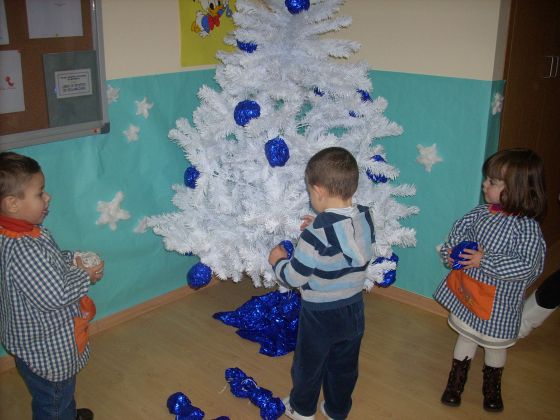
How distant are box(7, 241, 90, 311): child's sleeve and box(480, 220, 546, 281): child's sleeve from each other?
1.43 metres

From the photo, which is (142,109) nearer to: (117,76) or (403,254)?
(117,76)

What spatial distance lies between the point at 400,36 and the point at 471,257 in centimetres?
123

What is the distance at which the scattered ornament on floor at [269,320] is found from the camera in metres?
2.56

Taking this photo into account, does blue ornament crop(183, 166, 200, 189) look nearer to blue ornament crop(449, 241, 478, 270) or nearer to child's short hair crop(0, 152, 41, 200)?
child's short hair crop(0, 152, 41, 200)

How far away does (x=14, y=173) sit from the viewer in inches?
65.4

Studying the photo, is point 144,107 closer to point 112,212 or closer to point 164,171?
point 164,171

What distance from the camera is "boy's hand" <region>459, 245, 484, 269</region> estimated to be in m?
1.99

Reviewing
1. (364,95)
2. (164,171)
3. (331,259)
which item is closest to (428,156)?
(364,95)

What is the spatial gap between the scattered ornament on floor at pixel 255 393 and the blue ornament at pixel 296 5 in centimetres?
148

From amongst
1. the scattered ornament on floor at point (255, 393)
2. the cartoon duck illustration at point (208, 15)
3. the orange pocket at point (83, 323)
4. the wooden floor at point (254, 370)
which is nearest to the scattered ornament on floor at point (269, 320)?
the wooden floor at point (254, 370)

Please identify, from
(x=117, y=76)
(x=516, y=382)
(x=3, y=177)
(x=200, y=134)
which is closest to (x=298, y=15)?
(x=200, y=134)

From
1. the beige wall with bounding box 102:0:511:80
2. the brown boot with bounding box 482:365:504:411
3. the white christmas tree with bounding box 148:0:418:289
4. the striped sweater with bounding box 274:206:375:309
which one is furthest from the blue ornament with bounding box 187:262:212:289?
the brown boot with bounding box 482:365:504:411

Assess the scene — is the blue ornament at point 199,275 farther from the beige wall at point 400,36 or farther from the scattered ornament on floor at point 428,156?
the scattered ornament on floor at point 428,156

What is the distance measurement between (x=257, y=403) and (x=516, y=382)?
44.2 inches
